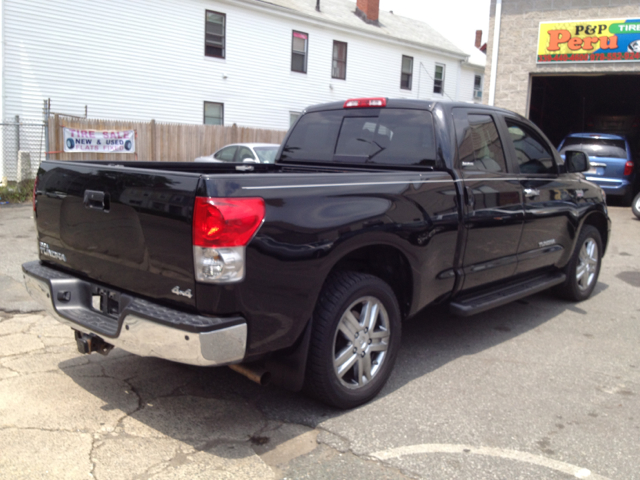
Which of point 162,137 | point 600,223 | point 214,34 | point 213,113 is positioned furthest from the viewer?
point 213,113

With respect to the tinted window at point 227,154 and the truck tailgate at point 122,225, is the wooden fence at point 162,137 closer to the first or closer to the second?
the tinted window at point 227,154

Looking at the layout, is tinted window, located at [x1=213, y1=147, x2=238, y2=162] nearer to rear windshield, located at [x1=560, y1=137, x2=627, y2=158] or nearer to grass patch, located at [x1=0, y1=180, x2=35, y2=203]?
grass patch, located at [x1=0, y1=180, x2=35, y2=203]

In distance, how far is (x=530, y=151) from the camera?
532 centimetres

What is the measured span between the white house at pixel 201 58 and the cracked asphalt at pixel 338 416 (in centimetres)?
1381

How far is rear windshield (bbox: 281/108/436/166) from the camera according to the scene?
4.43 meters

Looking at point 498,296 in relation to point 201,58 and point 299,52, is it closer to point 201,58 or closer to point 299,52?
point 201,58

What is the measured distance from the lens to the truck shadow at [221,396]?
11.1 ft

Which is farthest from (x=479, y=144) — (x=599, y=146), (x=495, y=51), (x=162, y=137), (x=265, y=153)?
(x=162, y=137)

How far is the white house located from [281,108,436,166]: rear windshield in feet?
45.8

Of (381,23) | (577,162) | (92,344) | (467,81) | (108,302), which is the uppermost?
(381,23)

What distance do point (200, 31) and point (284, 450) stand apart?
18.8 m

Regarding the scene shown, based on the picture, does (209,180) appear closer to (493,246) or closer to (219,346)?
(219,346)

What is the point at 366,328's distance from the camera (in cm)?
368

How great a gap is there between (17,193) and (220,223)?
12615 millimetres
